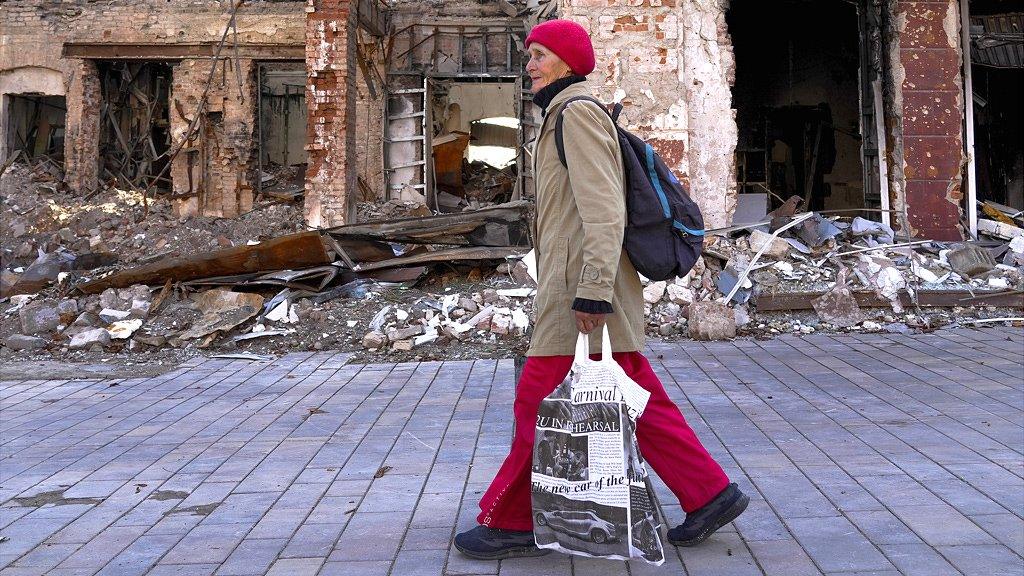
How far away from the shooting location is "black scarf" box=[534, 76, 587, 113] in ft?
10.4

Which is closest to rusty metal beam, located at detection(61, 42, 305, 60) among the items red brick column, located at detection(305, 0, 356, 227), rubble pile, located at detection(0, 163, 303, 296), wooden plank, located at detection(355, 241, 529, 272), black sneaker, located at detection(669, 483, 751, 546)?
rubble pile, located at detection(0, 163, 303, 296)

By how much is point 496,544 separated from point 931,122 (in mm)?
8595

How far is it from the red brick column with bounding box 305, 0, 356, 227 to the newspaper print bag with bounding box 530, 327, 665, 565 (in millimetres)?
9794

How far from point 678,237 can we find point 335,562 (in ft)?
5.57

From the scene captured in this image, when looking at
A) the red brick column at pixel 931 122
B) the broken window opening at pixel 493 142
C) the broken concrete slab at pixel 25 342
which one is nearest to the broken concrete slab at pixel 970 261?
the red brick column at pixel 931 122

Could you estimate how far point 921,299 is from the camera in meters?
8.41

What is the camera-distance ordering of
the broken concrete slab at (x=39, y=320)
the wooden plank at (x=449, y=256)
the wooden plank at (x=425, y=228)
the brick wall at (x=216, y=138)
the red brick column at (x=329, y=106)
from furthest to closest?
the brick wall at (x=216, y=138) < the red brick column at (x=329, y=106) < the wooden plank at (x=425, y=228) < the wooden plank at (x=449, y=256) < the broken concrete slab at (x=39, y=320)

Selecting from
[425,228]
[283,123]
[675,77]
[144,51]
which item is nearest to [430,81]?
[144,51]

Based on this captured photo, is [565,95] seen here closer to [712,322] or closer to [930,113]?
[712,322]

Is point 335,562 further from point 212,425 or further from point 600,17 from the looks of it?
point 600,17

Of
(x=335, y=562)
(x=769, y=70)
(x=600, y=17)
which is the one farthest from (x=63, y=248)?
(x=769, y=70)

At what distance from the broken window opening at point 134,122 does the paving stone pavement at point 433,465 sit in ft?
38.2

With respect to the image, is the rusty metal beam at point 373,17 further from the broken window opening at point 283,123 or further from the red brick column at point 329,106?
the broken window opening at point 283,123

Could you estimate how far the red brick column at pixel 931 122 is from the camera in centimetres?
962
